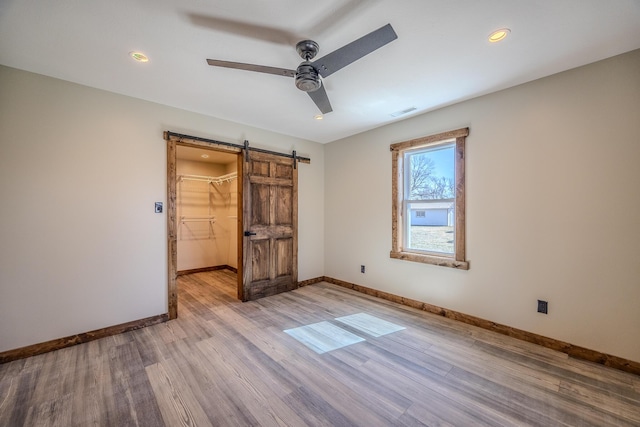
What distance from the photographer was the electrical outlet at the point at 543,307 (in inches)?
102

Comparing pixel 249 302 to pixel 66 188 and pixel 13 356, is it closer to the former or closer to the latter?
pixel 13 356

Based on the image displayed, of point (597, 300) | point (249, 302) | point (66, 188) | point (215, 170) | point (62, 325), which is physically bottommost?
point (249, 302)

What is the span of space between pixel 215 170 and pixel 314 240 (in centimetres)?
312

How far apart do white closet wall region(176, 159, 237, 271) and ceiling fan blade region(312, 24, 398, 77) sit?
14.6 feet

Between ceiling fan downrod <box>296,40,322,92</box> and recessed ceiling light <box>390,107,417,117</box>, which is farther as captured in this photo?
recessed ceiling light <box>390,107,417,117</box>

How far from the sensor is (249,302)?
3.92 metres

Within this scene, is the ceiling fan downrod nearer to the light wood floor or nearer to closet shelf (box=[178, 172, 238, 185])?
the light wood floor

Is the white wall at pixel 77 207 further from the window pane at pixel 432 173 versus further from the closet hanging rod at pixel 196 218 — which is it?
the window pane at pixel 432 173

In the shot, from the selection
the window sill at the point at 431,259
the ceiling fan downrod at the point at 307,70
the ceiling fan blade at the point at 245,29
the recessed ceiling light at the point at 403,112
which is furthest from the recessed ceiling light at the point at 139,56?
the window sill at the point at 431,259

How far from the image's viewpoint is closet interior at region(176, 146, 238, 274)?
565 cm

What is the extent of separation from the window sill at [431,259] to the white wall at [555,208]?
9 centimetres

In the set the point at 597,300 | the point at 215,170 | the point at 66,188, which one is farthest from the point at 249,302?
the point at 597,300

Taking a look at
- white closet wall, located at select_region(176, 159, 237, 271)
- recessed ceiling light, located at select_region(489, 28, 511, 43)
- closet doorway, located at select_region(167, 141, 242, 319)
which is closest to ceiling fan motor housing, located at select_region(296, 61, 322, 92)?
recessed ceiling light, located at select_region(489, 28, 511, 43)

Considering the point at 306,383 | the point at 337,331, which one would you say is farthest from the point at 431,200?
the point at 306,383
